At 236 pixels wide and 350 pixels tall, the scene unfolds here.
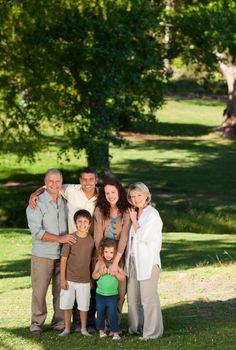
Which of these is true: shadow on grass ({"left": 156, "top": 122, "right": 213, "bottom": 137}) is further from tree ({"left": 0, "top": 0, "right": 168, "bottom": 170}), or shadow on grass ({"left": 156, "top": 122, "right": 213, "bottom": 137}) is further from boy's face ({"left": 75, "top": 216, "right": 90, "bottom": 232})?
boy's face ({"left": 75, "top": 216, "right": 90, "bottom": 232})

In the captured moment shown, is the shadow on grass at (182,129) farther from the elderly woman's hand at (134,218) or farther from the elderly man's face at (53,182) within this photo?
the elderly woman's hand at (134,218)

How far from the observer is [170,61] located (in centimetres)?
4238

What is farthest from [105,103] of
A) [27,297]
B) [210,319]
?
[210,319]

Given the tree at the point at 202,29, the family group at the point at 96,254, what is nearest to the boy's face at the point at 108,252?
the family group at the point at 96,254

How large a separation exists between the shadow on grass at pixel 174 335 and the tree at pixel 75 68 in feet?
59.9

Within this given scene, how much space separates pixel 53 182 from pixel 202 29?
29136mm

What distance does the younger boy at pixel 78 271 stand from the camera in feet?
34.6

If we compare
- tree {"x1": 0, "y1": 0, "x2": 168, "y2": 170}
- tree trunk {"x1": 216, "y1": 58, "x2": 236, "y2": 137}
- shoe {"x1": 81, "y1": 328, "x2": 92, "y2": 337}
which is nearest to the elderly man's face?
shoe {"x1": 81, "y1": 328, "x2": 92, "y2": 337}

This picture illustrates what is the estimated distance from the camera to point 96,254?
34.6ft

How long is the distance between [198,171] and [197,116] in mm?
22983

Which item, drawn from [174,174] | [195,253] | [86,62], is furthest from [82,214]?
[174,174]

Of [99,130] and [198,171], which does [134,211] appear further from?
[198,171]

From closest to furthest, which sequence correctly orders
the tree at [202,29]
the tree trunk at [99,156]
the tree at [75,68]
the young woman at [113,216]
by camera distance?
the young woman at [113,216], the tree at [75,68], the tree trunk at [99,156], the tree at [202,29]

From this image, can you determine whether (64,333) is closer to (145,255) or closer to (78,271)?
(78,271)
